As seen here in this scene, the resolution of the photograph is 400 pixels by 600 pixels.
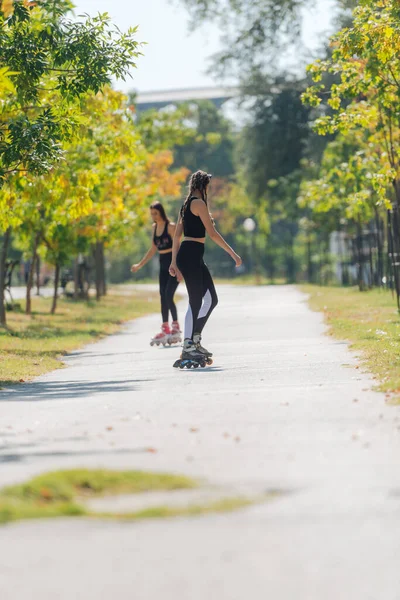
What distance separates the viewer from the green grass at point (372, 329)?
36.2 ft

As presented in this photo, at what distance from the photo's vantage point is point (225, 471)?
643cm

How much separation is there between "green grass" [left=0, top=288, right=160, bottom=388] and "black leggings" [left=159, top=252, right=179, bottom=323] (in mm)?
1528

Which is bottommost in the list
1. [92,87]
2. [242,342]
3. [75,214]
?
[242,342]

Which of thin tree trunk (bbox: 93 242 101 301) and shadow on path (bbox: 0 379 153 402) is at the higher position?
thin tree trunk (bbox: 93 242 101 301)

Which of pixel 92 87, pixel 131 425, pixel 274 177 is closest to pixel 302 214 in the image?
pixel 274 177

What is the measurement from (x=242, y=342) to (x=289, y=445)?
10.0m

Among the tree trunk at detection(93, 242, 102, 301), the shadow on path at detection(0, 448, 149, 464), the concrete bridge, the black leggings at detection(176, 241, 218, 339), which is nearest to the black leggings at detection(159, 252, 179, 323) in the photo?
the black leggings at detection(176, 241, 218, 339)

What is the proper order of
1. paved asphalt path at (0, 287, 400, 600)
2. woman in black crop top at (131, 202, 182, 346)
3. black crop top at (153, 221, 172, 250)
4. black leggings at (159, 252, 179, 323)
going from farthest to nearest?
black crop top at (153, 221, 172, 250) → woman in black crop top at (131, 202, 182, 346) → black leggings at (159, 252, 179, 323) → paved asphalt path at (0, 287, 400, 600)

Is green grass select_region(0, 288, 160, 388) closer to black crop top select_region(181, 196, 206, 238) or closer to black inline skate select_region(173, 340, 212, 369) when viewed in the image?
black inline skate select_region(173, 340, 212, 369)

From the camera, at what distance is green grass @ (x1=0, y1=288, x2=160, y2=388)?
14805mm

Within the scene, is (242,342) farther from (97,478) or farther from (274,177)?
(274,177)

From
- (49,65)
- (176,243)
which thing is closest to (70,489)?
(176,243)

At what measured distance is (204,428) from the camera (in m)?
8.09

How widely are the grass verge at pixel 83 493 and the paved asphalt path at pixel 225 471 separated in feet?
0.43
